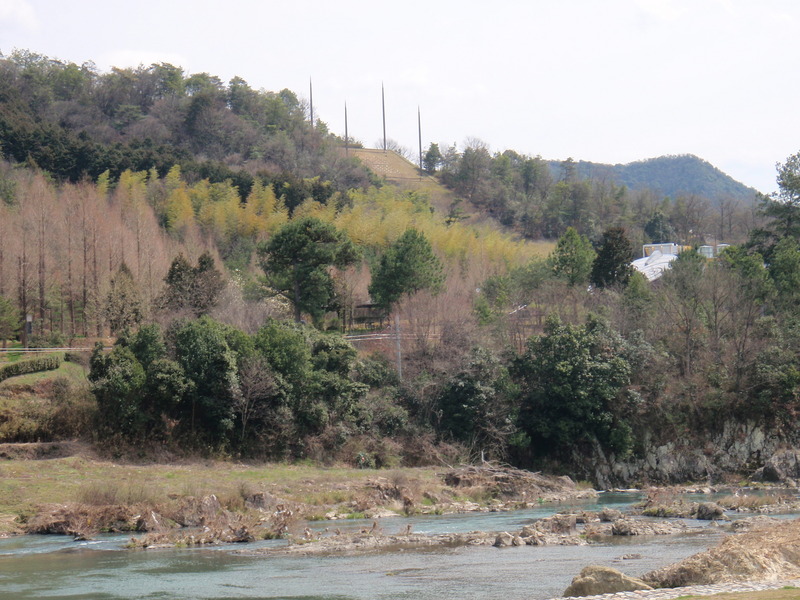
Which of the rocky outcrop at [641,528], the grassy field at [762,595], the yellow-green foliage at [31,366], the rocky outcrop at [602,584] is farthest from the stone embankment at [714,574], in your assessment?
the yellow-green foliage at [31,366]

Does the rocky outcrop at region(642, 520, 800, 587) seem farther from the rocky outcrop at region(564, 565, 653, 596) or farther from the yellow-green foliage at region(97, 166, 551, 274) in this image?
the yellow-green foliage at region(97, 166, 551, 274)

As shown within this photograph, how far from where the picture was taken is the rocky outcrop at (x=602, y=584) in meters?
17.0

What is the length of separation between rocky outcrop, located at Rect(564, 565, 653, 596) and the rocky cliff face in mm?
27727

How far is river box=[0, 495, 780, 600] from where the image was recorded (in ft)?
63.4

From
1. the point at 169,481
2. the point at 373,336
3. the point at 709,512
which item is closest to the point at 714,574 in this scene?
the point at 709,512

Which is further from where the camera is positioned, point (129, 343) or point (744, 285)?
point (744, 285)

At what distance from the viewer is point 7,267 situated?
51.8m

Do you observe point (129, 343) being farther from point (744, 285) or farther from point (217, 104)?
point (217, 104)

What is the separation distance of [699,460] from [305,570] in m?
28.8

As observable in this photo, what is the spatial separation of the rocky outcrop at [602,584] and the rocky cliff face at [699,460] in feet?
91.0

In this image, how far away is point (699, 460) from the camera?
148 feet

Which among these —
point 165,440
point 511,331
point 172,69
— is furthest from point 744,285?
point 172,69

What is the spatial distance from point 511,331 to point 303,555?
30965mm

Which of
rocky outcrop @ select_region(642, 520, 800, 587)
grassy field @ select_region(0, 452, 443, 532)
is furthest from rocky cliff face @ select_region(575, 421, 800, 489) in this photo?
rocky outcrop @ select_region(642, 520, 800, 587)
